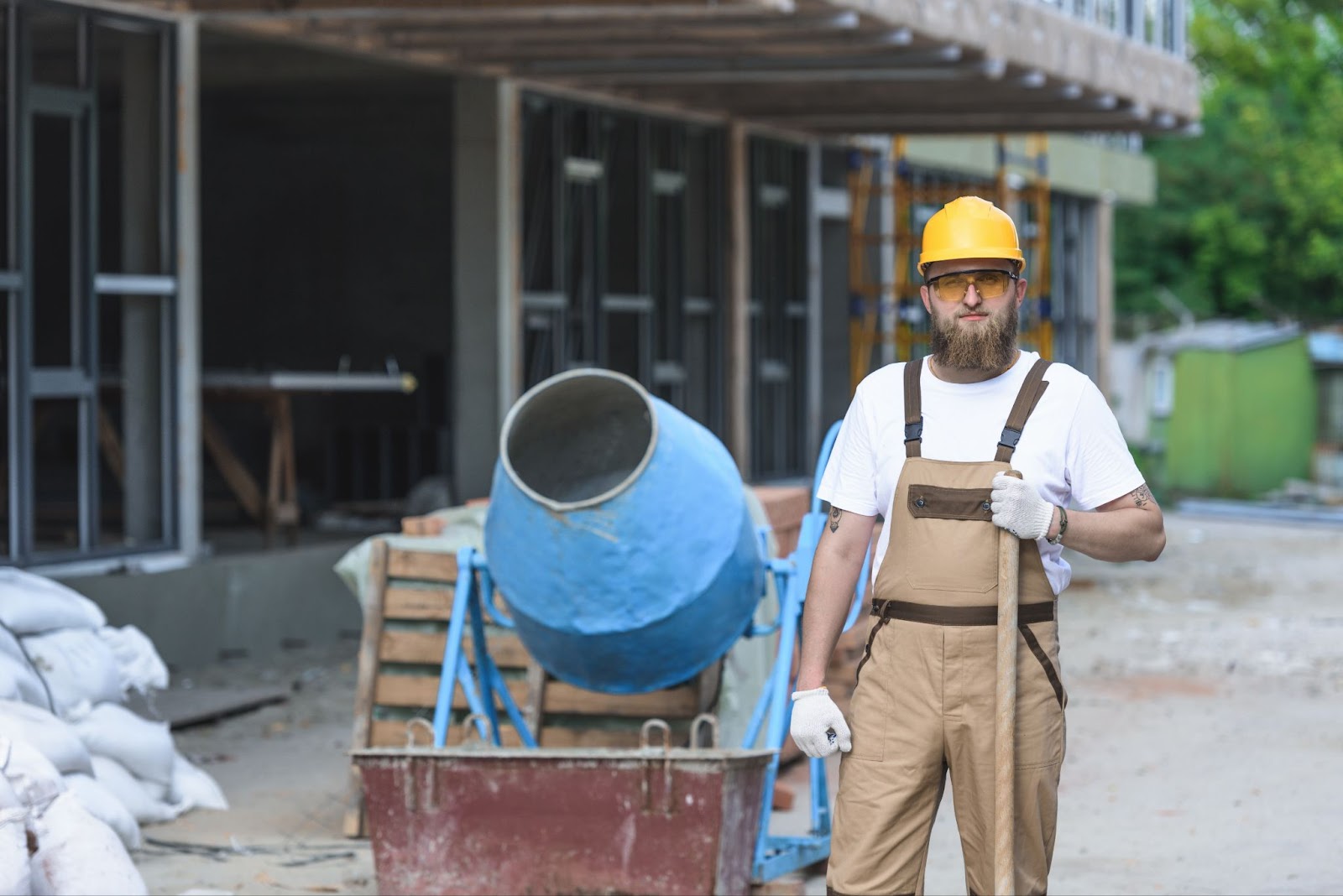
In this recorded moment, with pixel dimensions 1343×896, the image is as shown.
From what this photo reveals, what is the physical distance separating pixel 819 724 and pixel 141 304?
7.23 meters

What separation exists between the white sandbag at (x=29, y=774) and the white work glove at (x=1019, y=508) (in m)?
3.13

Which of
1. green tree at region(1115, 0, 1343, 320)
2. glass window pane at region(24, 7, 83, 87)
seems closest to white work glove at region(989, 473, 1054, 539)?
glass window pane at region(24, 7, 83, 87)

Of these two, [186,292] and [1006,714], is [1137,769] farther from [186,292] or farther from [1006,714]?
[186,292]

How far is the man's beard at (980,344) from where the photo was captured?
427 cm

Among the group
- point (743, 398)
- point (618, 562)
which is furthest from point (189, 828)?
point (743, 398)

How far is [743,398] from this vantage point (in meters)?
16.6

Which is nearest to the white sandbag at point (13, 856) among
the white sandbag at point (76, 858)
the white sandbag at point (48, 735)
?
the white sandbag at point (76, 858)

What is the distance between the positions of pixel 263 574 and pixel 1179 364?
17616 millimetres

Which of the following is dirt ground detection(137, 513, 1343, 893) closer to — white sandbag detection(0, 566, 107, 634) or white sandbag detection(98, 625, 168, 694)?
white sandbag detection(98, 625, 168, 694)

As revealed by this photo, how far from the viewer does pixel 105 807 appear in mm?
6676

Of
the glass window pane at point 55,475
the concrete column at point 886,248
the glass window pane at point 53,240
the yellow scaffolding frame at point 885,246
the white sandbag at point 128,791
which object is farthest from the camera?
the concrete column at point 886,248

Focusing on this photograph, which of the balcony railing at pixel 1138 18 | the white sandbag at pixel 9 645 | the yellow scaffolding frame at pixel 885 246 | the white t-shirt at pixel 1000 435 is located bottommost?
the white sandbag at pixel 9 645

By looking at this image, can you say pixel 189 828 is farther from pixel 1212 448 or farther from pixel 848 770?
pixel 1212 448

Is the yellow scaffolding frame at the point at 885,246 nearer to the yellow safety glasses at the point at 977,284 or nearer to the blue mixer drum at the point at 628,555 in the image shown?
the blue mixer drum at the point at 628,555
